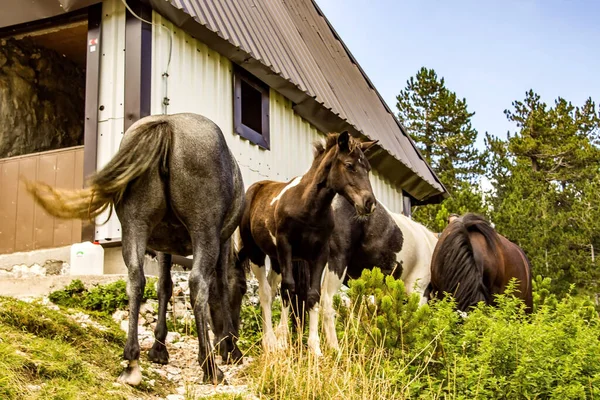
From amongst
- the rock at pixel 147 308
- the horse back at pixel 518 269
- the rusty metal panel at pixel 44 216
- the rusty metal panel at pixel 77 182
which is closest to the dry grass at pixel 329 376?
the rock at pixel 147 308

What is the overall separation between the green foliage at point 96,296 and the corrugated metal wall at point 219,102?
228cm

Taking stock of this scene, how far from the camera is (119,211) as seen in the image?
5.48 metres

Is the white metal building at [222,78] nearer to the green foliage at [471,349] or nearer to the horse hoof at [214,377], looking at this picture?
the green foliage at [471,349]

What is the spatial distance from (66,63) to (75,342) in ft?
25.5

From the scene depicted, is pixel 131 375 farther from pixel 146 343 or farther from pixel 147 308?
pixel 147 308

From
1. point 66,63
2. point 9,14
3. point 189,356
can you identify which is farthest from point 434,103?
point 189,356

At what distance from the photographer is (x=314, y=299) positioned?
6.98 meters

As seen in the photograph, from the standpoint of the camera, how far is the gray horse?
5.27m

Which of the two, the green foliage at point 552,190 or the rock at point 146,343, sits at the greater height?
the green foliage at point 552,190

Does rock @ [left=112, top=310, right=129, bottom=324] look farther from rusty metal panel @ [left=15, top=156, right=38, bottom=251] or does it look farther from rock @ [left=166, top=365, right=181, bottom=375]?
rusty metal panel @ [left=15, top=156, right=38, bottom=251]

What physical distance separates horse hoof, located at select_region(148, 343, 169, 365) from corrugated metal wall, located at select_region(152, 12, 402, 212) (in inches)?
154

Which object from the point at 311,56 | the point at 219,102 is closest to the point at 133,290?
the point at 219,102

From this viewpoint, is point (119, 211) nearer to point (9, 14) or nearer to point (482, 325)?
point (482, 325)

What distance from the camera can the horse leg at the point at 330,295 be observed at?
7206 millimetres
